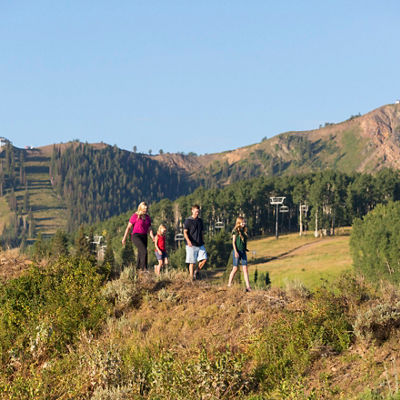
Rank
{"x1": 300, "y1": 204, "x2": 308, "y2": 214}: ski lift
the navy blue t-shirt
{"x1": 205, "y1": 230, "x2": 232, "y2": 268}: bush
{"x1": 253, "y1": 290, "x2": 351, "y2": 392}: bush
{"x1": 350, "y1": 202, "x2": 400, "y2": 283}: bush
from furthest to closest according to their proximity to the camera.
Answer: {"x1": 300, "y1": 204, "x2": 308, "y2": 214}: ski lift → {"x1": 205, "y1": 230, "x2": 232, "y2": 268}: bush → {"x1": 350, "y1": 202, "x2": 400, "y2": 283}: bush → the navy blue t-shirt → {"x1": 253, "y1": 290, "x2": 351, "y2": 392}: bush

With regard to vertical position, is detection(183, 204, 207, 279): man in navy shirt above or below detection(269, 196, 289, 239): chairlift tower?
below

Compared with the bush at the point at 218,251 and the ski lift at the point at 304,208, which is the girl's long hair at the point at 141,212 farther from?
the ski lift at the point at 304,208

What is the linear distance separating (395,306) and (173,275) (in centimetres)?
559

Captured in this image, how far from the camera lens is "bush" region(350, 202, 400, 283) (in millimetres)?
76125

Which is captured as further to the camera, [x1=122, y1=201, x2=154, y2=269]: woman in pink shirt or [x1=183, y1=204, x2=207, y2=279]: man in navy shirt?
[x1=122, y1=201, x2=154, y2=269]: woman in pink shirt

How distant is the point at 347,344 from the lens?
951 cm

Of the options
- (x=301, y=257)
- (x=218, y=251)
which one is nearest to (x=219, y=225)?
(x=218, y=251)

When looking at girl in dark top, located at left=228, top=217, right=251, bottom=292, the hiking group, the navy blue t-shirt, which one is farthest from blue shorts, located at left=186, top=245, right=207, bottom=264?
girl in dark top, located at left=228, top=217, right=251, bottom=292

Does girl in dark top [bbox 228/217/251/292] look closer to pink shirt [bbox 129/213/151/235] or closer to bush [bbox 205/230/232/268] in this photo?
pink shirt [bbox 129/213/151/235]

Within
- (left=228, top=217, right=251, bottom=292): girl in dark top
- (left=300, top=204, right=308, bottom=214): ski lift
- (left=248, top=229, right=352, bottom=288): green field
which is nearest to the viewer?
(left=228, top=217, right=251, bottom=292): girl in dark top

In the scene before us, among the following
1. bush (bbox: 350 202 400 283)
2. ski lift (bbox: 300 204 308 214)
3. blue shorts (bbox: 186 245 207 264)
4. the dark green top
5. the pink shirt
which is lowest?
Result: bush (bbox: 350 202 400 283)

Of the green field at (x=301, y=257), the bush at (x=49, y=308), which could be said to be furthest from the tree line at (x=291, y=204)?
the bush at (x=49, y=308)

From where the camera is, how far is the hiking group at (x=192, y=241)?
14.6 metres

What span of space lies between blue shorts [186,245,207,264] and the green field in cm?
6216
